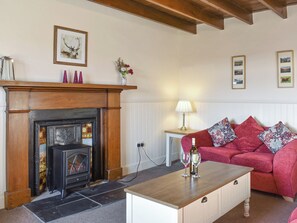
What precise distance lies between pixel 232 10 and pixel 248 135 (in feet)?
6.07

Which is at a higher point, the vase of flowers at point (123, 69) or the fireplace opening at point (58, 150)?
the vase of flowers at point (123, 69)

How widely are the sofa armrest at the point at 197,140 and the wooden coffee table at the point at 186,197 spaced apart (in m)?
1.36

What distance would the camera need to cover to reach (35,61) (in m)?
3.28

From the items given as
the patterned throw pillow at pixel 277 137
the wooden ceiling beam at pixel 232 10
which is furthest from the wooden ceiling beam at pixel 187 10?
the patterned throw pillow at pixel 277 137

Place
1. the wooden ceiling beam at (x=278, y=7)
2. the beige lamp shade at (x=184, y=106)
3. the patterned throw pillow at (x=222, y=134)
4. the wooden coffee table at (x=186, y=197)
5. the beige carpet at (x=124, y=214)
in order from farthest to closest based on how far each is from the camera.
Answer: the beige lamp shade at (x=184, y=106), the patterned throw pillow at (x=222, y=134), the wooden ceiling beam at (x=278, y=7), the beige carpet at (x=124, y=214), the wooden coffee table at (x=186, y=197)

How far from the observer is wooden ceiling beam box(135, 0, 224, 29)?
3.51 m

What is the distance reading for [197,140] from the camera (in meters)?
4.21

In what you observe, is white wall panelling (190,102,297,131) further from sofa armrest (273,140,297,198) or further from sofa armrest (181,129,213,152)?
sofa armrest (273,140,297,198)

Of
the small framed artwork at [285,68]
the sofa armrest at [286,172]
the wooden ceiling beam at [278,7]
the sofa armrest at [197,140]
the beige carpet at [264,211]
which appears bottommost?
the beige carpet at [264,211]

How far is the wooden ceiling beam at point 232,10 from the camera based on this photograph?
11.7ft

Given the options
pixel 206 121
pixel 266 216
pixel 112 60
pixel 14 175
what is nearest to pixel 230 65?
pixel 206 121

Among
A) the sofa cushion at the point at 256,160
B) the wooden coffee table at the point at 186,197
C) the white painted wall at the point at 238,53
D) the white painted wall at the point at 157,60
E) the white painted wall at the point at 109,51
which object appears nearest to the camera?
the wooden coffee table at the point at 186,197

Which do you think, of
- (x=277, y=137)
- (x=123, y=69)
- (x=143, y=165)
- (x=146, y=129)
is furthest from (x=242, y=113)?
(x=123, y=69)

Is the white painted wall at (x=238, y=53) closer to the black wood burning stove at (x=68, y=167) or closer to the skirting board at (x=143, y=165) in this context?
the skirting board at (x=143, y=165)
